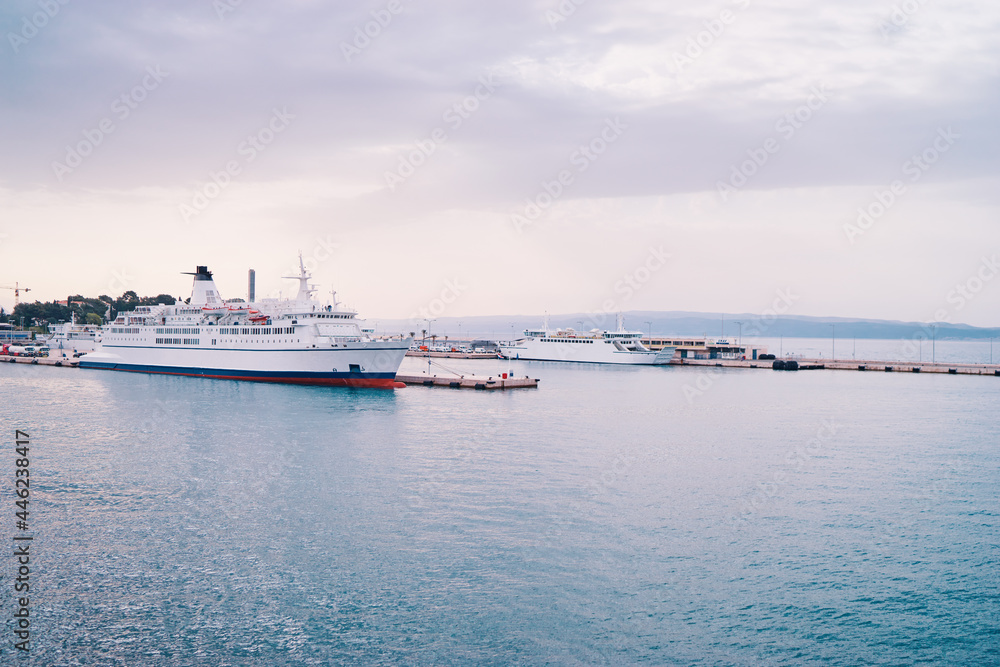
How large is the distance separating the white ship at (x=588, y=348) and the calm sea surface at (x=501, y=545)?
208 ft

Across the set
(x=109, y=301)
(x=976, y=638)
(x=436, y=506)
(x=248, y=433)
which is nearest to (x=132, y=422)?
(x=248, y=433)

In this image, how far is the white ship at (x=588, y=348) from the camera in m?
98.8

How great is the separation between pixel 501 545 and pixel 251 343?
4832 cm

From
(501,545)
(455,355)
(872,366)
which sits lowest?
(501,545)

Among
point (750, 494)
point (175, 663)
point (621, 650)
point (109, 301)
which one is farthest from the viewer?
point (109, 301)

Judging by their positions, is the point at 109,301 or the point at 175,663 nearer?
the point at 175,663

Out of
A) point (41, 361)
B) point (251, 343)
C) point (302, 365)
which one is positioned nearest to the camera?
point (302, 365)

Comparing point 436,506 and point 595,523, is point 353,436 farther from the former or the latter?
point 595,523

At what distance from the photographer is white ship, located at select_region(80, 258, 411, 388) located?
2173 inches

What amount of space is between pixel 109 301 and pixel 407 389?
Result: 127008mm

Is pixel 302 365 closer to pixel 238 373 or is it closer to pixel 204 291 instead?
pixel 238 373

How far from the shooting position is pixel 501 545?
16.6 m

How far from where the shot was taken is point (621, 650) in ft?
39.8

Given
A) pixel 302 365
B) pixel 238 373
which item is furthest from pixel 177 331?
pixel 302 365
